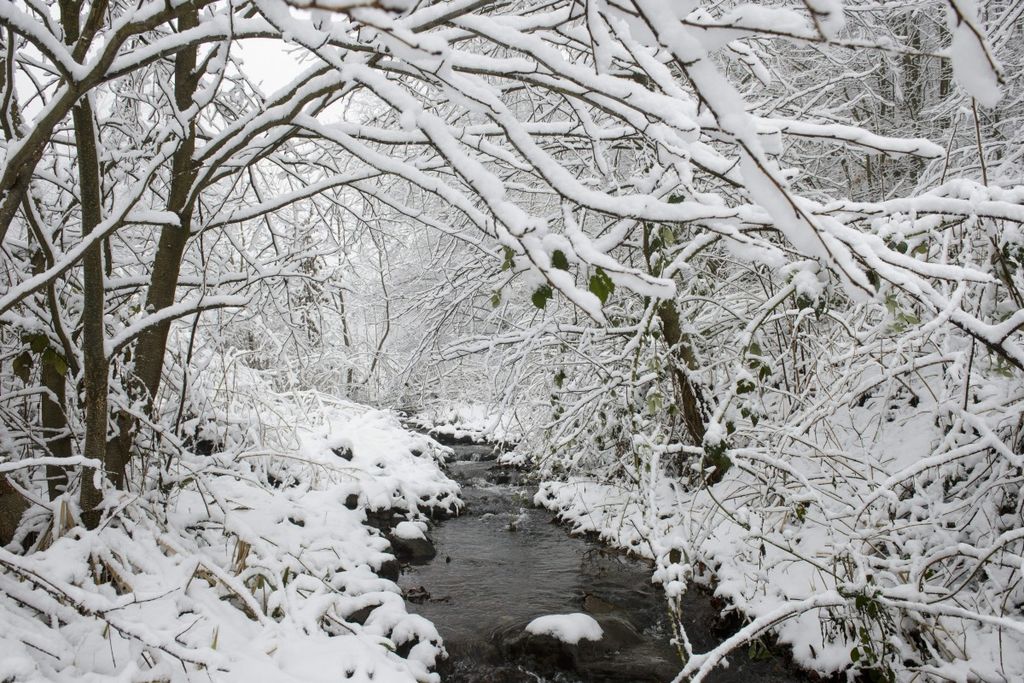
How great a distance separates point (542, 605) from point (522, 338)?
2.63 m

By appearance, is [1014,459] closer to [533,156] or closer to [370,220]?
[533,156]

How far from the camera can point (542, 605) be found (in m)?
5.47

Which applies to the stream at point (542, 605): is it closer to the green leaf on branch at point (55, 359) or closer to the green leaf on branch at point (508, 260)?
the green leaf on branch at point (55, 359)

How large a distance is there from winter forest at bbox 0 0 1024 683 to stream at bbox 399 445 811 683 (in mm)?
36

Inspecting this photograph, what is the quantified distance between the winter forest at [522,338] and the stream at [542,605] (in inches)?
1.4

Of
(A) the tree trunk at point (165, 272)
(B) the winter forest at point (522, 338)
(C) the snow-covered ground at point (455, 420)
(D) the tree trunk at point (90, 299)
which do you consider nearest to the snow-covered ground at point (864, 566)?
(B) the winter forest at point (522, 338)

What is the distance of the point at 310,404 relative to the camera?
9703 mm

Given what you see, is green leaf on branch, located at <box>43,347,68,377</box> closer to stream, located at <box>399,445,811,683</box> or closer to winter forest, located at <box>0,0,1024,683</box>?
winter forest, located at <box>0,0,1024,683</box>

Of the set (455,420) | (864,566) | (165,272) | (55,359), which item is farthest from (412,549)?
(455,420)

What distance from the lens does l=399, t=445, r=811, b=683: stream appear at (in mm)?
4383

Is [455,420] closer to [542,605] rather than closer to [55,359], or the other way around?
[542,605]

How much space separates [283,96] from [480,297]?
5092 mm

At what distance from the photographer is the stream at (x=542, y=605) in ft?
14.4

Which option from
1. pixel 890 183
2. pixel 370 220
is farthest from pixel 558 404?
pixel 890 183
